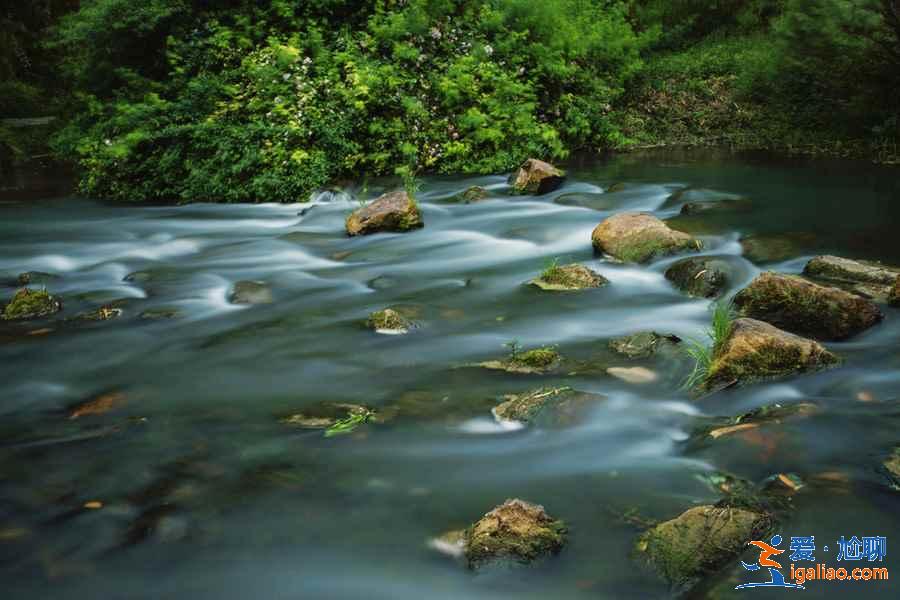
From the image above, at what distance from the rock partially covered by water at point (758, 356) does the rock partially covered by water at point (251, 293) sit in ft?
12.9

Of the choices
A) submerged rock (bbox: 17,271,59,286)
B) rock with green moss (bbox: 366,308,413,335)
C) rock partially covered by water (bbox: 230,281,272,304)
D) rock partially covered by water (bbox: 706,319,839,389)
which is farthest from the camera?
submerged rock (bbox: 17,271,59,286)

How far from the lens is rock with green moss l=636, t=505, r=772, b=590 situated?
2977mm

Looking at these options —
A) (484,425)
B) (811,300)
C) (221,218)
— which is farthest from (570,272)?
(221,218)

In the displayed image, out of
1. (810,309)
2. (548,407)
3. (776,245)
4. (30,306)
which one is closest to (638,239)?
(776,245)

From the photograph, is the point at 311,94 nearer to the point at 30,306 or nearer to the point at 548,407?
the point at 30,306

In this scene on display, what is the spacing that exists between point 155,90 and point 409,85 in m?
4.03

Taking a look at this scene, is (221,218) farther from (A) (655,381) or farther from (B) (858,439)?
(B) (858,439)

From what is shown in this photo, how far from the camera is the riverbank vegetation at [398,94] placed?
448 inches

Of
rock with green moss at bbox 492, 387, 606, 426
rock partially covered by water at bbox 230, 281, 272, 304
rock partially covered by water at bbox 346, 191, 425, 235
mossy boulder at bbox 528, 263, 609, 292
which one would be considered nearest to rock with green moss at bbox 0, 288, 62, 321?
rock partially covered by water at bbox 230, 281, 272, 304

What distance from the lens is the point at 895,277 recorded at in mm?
6180

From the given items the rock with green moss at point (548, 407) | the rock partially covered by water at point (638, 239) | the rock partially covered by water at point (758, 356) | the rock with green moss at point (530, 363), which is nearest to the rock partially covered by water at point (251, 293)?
the rock with green moss at point (530, 363)

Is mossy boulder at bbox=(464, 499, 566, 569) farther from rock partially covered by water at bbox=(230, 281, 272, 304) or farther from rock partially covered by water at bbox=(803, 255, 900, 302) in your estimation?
rock partially covered by water at bbox=(230, 281, 272, 304)

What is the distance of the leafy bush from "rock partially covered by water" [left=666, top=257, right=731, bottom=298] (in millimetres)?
4582

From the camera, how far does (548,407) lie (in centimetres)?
434
